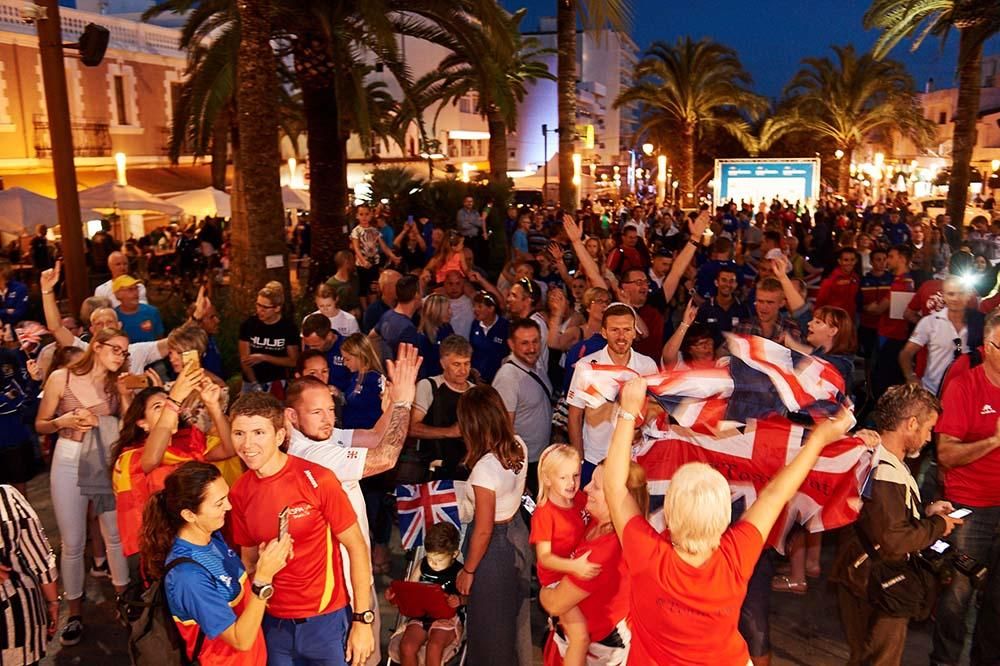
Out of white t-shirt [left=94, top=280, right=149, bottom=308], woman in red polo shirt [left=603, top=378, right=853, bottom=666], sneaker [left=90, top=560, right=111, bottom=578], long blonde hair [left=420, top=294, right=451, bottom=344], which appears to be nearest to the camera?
woman in red polo shirt [left=603, top=378, right=853, bottom=666]

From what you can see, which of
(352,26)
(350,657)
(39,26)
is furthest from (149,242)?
(350,657)

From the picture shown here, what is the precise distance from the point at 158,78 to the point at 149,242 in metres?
11.3

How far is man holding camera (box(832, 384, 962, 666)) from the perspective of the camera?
394 cm

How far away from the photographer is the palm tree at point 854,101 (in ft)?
Result: 124

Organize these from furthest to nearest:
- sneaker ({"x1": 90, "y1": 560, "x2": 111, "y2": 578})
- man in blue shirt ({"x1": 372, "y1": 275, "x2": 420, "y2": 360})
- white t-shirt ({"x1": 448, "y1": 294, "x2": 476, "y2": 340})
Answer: white t-shirt ({"x1": 448, "y1": 294, "x2": 476, "y2": 340}), man in blue shirt ({"x1": 372, "y1": 275, "x2": 420, "y2": 360}), sneaker ({"x1": 90, "y1": 560, "x2": 111, "y2": 578})

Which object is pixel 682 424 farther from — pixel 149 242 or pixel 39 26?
pixel 149 242

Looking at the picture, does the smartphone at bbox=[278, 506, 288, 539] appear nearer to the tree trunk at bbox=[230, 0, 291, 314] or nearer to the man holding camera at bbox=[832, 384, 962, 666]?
the man holding camera at bbox=[832, 384, 962, 666]

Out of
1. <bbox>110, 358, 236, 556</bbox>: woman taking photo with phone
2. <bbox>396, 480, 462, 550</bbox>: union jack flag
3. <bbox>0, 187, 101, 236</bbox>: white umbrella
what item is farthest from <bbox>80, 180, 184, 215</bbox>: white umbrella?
<bbox>396, 480, 462, 550</bbox>: union jack flag

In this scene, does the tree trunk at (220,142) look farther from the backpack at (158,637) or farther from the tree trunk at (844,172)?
the tree trunk at (844,172)

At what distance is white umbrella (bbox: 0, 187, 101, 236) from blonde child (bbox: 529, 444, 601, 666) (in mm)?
15133

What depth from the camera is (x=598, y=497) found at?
360 cm

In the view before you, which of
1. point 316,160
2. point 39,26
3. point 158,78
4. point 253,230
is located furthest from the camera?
point 158,78

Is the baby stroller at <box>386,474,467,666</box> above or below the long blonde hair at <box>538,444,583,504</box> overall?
below

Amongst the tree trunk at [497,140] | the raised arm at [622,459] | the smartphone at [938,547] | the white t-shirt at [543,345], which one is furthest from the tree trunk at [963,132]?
the raised arm at [622,459]
